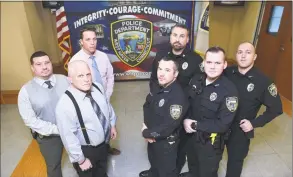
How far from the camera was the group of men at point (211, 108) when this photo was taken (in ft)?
5.87

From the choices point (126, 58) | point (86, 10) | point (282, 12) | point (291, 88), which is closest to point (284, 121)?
point (291, 88)

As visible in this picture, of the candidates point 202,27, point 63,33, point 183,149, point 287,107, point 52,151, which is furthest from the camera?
point 63,33

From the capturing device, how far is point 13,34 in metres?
3.77

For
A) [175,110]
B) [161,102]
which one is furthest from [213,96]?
[161,102]

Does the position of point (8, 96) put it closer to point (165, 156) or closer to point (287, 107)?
point (165, 156)

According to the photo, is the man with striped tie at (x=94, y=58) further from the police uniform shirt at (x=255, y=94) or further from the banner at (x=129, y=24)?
the banner at (x=129, y=24)

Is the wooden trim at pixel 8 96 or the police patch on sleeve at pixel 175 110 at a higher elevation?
the police patch on sleeve at pixel 175 110

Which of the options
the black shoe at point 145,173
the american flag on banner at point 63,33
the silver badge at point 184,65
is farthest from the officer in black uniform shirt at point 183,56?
the american flag on banner at point 63,33

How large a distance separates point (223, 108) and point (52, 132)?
1.45 metres

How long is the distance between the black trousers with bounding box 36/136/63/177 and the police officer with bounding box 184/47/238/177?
120 centimetres

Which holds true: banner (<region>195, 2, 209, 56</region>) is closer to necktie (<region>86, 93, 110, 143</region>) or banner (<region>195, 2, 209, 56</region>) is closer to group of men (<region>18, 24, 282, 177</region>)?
group of men (<region>18, 24, 282, 177</region>)

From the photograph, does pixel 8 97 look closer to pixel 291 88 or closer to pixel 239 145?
pixel 239 145

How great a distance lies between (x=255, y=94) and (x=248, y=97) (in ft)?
0.20

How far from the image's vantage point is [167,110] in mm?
1859
